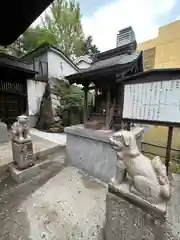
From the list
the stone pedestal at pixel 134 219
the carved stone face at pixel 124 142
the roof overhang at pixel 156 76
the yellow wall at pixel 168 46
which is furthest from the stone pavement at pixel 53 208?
the yellow wall at pixel 168 46

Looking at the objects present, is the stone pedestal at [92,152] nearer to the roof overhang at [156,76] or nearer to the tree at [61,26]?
the roof overhang at [156,76]

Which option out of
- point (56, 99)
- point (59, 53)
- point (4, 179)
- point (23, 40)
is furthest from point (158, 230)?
point (23, 40)

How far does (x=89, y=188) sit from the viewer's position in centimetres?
276

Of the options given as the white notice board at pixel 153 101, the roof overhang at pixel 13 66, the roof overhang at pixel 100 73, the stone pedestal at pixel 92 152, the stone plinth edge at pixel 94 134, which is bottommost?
the stone pedestal at pixel 92 152

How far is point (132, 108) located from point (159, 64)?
20.9 ft

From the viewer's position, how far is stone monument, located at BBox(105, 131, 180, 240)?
3.86 feet

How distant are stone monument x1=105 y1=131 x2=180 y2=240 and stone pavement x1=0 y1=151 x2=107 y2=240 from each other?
0.66m

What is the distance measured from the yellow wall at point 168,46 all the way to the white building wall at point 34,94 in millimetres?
7116

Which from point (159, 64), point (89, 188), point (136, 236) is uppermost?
point (159, 64)

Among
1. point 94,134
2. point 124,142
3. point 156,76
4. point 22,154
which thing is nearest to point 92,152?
point 94,134

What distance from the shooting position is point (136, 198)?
1254 mm

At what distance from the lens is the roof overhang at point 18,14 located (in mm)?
2320

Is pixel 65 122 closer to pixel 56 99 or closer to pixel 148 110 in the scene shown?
pixel 56 99

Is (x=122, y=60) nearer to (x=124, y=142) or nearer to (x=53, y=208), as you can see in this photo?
(x=124, y=142)
